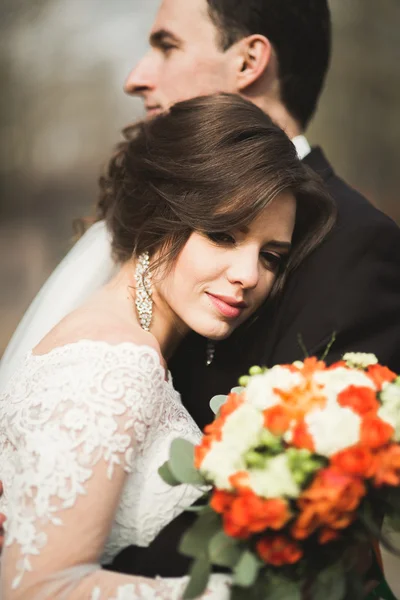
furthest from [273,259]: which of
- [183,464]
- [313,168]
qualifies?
[183,464]

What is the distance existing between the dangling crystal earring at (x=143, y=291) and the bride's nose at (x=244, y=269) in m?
0.25

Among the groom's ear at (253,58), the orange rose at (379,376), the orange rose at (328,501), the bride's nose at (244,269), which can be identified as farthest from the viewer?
the groom's ear at (253,58)

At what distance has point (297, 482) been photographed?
1.29 metres

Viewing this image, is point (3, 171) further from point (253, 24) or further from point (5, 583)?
point (5, 583)

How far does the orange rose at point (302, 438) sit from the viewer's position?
1.30 metres

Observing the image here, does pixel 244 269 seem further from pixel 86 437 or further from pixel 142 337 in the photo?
pixel 86 437

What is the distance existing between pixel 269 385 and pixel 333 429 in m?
0.21

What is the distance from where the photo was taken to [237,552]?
1.37 metres

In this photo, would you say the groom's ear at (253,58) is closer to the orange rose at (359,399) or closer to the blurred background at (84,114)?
the orange rose at (359,399)

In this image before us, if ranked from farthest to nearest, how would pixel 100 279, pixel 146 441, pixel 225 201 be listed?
1. pixel 100 279
2. pixel 225 201
3. pixel 146 441

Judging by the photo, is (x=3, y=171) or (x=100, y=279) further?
(x=3, y=171)

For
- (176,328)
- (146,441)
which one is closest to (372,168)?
(176,328)

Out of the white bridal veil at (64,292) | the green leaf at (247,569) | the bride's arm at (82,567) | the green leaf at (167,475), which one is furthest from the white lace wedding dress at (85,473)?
the white bridal veil at (64,292)

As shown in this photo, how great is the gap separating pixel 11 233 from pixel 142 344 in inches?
213
